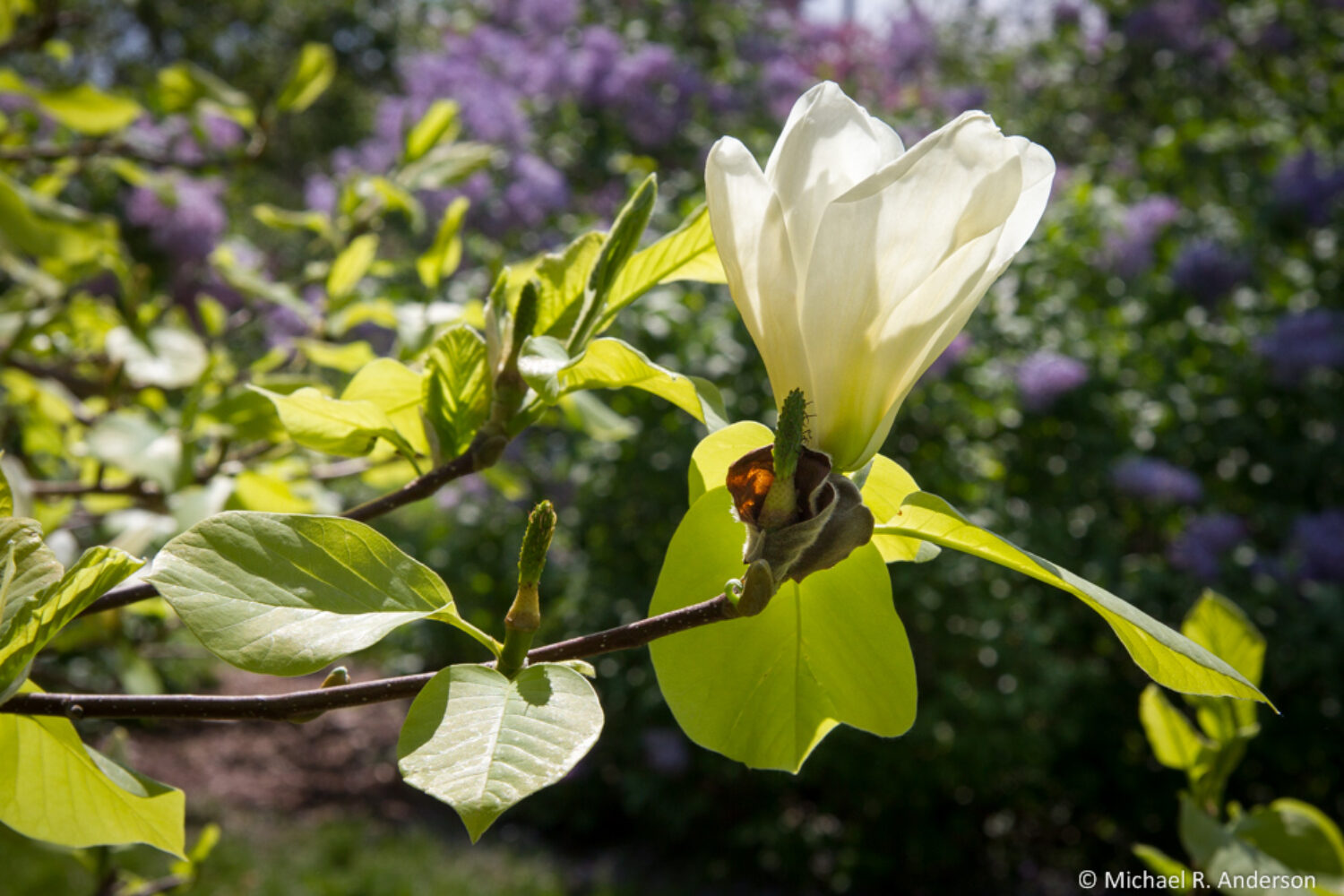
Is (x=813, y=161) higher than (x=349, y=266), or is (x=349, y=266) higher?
(x=813, y=161)

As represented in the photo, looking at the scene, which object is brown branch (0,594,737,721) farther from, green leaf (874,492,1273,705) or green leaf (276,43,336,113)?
green leaf (276,43,336,113)

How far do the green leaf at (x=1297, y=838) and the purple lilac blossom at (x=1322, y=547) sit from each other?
193 cm

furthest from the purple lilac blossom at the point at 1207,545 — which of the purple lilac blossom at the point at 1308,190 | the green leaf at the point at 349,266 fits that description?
the green leaf at the point at 349,266

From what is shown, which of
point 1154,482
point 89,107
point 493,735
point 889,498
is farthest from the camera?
point 1154,482

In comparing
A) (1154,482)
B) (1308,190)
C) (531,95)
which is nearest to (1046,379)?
(1154,482)

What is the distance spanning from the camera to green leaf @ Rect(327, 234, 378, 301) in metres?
0.97

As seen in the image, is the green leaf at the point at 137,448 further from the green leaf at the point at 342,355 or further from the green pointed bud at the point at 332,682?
the green pointed bud at the point at 332,682

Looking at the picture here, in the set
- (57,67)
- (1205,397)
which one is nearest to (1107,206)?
(1205,397)

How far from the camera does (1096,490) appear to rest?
2578 mm

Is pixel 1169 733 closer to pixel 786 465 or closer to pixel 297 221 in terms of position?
pixel 786 465

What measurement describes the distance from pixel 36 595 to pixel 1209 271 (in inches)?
114

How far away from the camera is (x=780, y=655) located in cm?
38

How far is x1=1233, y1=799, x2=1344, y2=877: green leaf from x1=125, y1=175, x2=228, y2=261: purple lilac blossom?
10.3 feet

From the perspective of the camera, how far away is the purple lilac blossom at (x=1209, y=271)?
270cm
